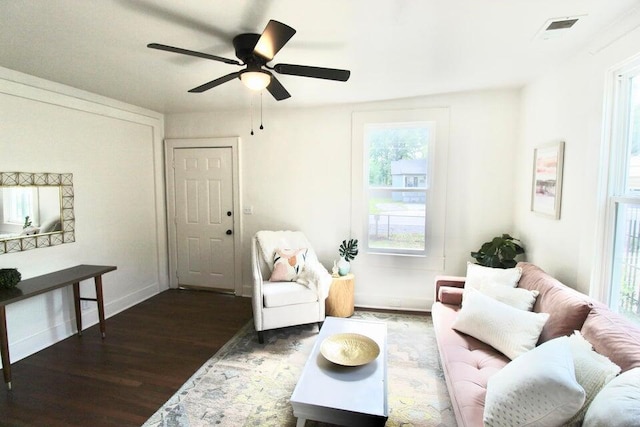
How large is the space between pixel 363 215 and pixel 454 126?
4.53ft

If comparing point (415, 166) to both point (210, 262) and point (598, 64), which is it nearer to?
point (598, 64)

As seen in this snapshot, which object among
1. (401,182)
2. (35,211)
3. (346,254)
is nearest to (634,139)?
(401,182)

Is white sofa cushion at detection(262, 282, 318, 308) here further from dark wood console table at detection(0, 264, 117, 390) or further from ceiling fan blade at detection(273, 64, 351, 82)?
ceiling fan blade at detection(273, 64, 351, 82)

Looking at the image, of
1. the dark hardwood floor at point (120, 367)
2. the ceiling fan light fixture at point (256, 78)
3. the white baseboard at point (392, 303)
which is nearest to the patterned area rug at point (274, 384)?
the dark hardwood floor at point (120, 367)

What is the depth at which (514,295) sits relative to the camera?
2.13 m

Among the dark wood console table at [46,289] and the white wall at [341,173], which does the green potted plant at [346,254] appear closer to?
the white wall at [341,173]

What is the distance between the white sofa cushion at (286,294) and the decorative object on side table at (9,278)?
1.90 metres

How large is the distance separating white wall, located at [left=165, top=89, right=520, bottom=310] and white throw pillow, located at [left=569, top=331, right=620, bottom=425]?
210 cm

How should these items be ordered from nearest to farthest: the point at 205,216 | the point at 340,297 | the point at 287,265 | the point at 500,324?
the point at 500,324, the point at 287,265, the point at 340,297, the point at 205,216

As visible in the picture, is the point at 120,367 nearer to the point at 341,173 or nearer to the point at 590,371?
the point at 341,173

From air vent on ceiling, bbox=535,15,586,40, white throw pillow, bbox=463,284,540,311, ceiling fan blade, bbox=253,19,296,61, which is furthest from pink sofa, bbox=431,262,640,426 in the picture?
ceiling fan blade, bbox=253,19,296,61

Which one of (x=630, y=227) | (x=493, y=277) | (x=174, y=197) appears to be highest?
(x=174, y=197)

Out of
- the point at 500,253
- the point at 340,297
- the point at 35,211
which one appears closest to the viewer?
the point at 35,211

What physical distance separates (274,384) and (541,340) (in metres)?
1.79
